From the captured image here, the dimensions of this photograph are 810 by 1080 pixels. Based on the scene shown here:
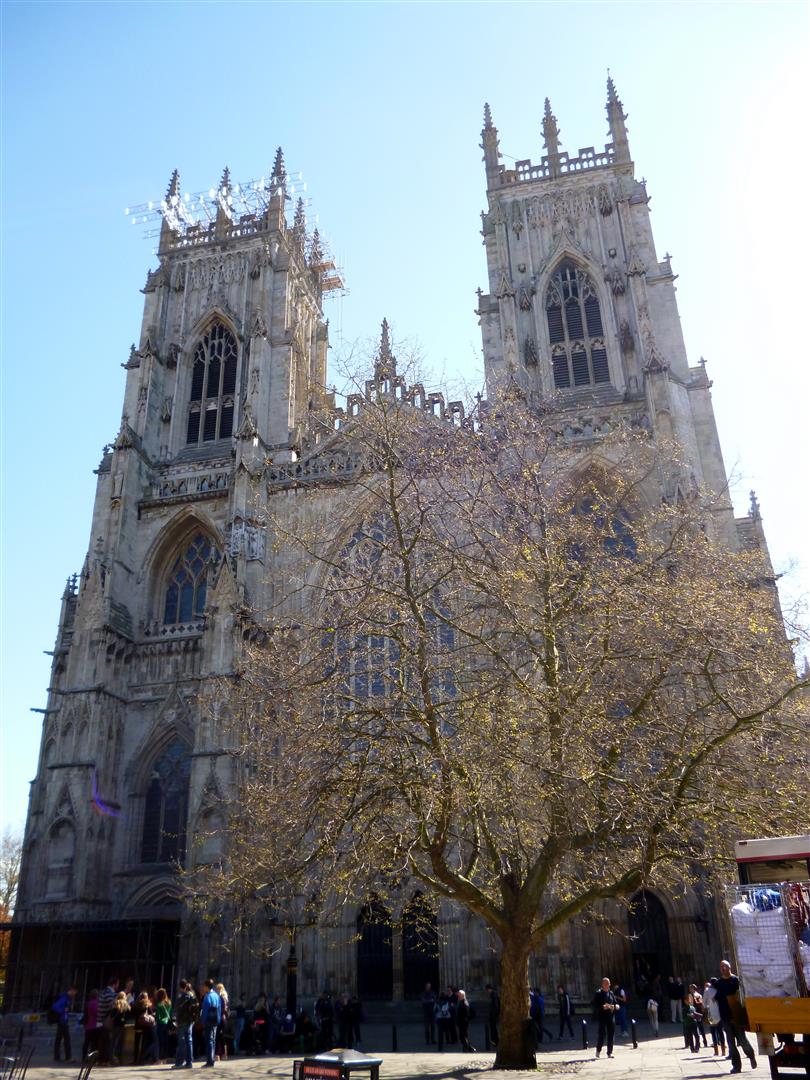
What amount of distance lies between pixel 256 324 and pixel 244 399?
120 inches

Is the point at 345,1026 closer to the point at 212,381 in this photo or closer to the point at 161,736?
the point at 161,736

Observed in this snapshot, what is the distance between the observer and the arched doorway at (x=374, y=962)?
77.7 feet

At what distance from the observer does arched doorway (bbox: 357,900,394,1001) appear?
23.7 m

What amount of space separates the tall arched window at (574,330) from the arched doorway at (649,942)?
16.7 m

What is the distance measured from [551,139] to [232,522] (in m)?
21.3

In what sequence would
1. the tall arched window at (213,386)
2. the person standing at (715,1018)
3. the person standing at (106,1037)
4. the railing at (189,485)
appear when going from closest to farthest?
the person standing at (715,1018) → the person standing at (106,1037) → the railing at (189,485) → the tall arched window at (213,386)

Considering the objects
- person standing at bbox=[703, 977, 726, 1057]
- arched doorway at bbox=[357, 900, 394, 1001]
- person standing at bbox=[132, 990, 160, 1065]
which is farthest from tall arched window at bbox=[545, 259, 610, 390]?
person standing at bbox=[132, 990, 160, 1065]

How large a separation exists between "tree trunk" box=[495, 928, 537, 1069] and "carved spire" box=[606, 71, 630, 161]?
31308 mm

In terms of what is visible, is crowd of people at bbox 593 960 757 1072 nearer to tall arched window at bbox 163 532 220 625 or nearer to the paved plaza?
the paved plaza

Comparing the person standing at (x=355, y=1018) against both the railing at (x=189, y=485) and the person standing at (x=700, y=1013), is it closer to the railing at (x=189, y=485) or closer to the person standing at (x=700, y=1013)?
the person standing at (x=700, y=1013)

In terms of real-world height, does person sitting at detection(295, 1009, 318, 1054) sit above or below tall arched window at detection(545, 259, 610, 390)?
below

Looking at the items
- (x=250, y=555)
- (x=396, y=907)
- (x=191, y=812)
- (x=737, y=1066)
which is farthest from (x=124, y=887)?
(x=737, y=1066)

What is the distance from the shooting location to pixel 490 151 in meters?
37.3

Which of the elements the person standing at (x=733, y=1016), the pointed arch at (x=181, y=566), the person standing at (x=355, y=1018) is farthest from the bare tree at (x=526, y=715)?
the pointed arch at (x=181, y=566)
